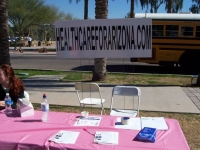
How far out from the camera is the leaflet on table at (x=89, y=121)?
11.1 feet

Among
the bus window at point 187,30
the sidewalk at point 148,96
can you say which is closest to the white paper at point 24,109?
the sidewalk at point 148,96

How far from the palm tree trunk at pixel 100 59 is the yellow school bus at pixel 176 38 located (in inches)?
155

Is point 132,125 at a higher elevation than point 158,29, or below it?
below

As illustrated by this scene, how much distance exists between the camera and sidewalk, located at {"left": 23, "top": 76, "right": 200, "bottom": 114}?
7031mm

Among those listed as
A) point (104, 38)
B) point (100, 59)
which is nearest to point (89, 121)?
point (104, 38)

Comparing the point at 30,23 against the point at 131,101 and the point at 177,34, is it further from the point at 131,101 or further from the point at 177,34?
the point at 131,101

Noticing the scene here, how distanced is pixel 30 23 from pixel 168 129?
Answer: 41.8 metres

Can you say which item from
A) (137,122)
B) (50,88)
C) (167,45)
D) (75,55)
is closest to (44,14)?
(167,45)

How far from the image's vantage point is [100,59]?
35.1 ft

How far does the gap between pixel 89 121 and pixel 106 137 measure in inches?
23.5

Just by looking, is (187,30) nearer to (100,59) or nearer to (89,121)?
(100,59)

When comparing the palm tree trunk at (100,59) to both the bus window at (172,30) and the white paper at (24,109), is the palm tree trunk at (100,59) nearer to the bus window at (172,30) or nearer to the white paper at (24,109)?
the bus window at (172,30)

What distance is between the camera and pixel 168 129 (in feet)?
10.6

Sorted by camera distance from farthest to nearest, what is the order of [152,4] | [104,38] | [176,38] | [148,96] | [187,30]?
[152,4]
[176,38]
[187,30]
[148,96]
[104,38]
